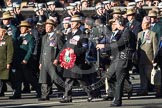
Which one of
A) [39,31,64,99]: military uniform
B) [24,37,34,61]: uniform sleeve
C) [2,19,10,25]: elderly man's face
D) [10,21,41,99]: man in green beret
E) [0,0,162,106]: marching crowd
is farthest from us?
[2,19,10,25]: elderly man's face

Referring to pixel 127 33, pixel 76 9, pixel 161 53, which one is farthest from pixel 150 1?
pixel 127 33

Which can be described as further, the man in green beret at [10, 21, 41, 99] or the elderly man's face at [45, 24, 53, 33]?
the man in green beret at [10, 21, 41, 99]

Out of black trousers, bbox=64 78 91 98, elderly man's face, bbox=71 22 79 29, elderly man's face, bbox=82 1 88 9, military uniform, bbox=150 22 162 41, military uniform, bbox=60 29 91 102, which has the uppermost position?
elderly man's face, bbox=82 1 88 9

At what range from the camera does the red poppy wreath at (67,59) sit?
17844 millimetres

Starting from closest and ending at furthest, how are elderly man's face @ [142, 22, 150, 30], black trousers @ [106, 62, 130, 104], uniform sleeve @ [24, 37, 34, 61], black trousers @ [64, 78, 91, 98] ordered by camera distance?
black trousers @ [106, 62, 130, 104]
black trousers @ [64, 78, 91, 98]
elderly man's face @ [142, 22, 150, 30]
uniform sleeve @ [24, 37, 34, 61]

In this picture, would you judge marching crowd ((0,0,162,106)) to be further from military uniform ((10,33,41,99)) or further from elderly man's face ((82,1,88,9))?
elderly man's face ((82,1,88,9))

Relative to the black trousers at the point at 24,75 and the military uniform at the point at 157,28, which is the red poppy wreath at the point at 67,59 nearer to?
the black trousers at the point at 24,75

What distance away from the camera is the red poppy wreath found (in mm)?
17844

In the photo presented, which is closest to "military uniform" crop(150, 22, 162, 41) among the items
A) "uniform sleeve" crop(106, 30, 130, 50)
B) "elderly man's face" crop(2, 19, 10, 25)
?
"uniform sleeve" crop(106, 30, 130, 50)

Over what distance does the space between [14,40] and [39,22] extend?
173cm

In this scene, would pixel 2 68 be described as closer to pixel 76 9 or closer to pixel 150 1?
pixel 76 9

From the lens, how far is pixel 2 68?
62.6 ft

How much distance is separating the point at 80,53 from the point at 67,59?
0.37 m

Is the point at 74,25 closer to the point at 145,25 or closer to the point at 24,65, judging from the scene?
the point at 145,25
